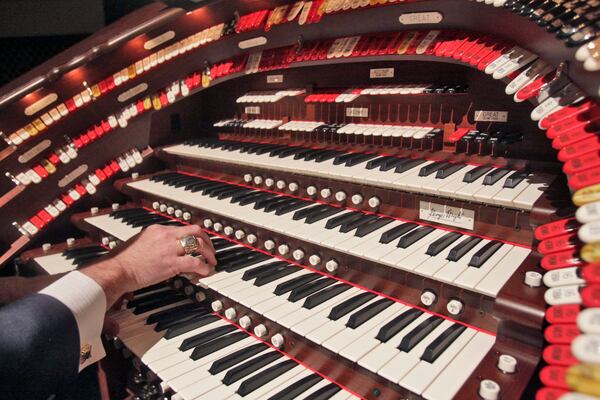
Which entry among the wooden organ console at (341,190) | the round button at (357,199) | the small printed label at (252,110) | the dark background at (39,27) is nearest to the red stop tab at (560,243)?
the wooden organ console at (341,190)

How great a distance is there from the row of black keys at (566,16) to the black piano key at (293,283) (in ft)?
3.64

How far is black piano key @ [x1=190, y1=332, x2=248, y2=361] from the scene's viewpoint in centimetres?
145

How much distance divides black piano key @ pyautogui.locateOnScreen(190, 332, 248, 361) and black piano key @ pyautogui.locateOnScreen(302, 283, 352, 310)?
0.31 m

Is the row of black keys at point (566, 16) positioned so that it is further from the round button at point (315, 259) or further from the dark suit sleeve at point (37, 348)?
the dark suit sleeve at point (37, 348)

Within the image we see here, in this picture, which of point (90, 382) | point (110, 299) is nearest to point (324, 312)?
point (110, 299)

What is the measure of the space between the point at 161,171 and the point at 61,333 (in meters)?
2.18

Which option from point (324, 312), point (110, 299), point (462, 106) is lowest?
point (324, 312)

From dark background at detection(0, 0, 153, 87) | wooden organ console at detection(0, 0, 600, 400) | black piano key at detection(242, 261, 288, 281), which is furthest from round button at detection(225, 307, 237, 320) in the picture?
dark background at detection(0, 0, 153, 87)

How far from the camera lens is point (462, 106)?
176 cm

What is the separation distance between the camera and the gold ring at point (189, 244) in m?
1.54

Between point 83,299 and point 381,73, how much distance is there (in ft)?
5.29

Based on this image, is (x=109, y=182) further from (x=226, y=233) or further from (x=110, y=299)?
(x=110, y=299)

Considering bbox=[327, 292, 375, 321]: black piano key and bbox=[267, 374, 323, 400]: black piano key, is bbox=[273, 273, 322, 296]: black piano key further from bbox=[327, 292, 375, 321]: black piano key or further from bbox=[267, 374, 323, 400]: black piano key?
bbox=[267, 374, 323, 400]: black piano key

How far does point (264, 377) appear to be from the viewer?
132cm
